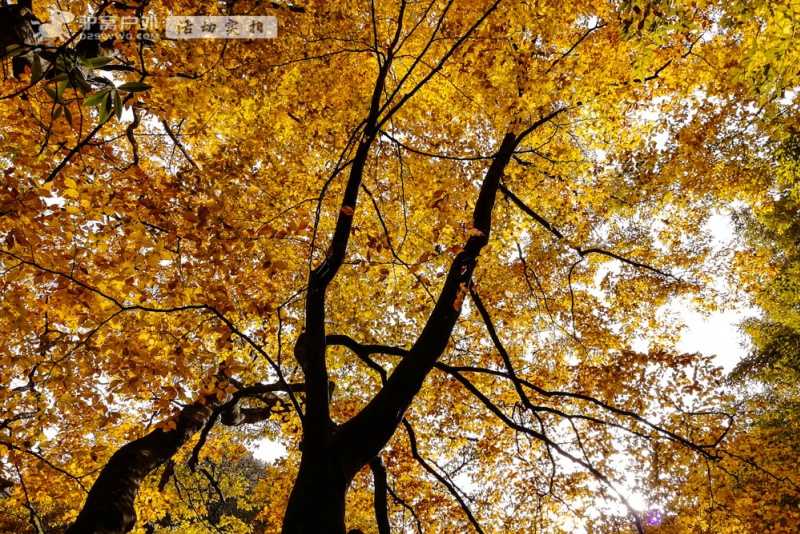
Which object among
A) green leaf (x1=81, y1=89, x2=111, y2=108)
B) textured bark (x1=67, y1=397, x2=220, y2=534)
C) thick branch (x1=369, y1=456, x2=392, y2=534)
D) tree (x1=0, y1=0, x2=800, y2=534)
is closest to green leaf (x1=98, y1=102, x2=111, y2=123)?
green leaf (x1=81, y1=89, x2=111, y2=108)

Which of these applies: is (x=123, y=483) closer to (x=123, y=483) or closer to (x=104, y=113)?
(x=123, y=483)

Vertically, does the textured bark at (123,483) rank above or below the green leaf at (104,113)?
below

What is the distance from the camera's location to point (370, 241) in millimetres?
4707

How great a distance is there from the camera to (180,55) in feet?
18.6

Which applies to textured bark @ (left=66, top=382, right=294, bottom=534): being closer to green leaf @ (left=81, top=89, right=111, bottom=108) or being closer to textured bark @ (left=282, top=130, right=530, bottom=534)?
textured bark @ (left=282, top=130, right=530, bottom=534)

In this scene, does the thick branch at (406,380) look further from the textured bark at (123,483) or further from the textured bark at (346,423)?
the textured bark at (123,483)

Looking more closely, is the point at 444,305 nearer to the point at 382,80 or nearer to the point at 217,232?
the point at 382,80

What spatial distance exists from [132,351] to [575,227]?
831 centimetres

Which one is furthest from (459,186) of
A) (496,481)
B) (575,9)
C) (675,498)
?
(675,498)

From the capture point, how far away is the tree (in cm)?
394

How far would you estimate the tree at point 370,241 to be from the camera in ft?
12.9

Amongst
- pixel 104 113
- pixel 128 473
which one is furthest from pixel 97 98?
pixel 128 473

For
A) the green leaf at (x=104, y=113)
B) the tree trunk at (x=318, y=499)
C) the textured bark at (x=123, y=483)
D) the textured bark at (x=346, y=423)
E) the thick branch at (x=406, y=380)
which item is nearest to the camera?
the green leaf at (x=104, y=113)

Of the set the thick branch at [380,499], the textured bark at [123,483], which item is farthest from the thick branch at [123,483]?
the thick branch at [380,499]
